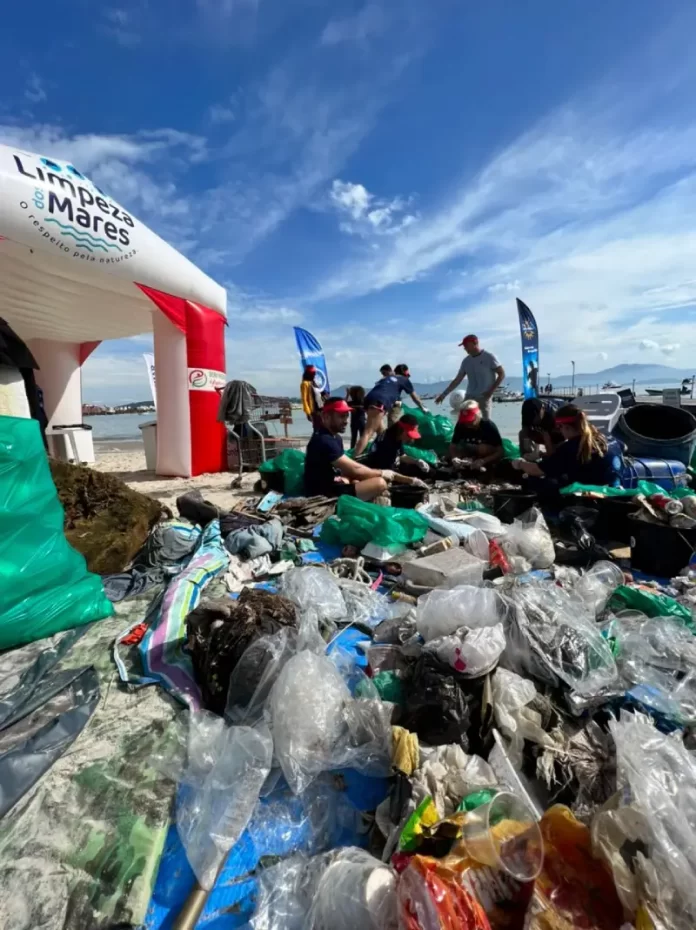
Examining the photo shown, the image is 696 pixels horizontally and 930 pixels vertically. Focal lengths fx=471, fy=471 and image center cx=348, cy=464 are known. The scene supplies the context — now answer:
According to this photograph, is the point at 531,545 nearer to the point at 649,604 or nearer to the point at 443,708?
the point at 649,604

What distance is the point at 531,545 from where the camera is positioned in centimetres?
331

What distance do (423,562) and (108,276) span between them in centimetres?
511

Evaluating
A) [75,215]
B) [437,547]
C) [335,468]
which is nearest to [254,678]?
[437,547]

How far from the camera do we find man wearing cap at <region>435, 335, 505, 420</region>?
6.77 metres

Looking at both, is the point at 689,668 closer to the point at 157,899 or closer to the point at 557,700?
the point at 557,700

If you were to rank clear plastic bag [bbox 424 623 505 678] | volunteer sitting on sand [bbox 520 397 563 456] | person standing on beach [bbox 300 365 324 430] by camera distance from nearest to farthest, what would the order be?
clear plastic bag [bbox 424 623 505 678]
volunteer sitting on sand [bbox 520 397 563 456]
person standing on beach [bbox 300 365 324 430]

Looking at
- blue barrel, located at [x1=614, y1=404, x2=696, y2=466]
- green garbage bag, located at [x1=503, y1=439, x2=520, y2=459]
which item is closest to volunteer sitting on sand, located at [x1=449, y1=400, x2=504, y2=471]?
green garbage bag, located at [x1=503, y1=439, x2=520, y2=459]

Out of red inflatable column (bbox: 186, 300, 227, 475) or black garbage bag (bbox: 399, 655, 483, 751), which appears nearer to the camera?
black garbage bag (bbox: 399, 655, 483, 751)

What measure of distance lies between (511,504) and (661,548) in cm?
124

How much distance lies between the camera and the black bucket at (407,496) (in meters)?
4.33

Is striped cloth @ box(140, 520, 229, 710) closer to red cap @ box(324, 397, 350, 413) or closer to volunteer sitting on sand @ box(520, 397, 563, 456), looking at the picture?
red cap @ box(324, 397, 350, 413)

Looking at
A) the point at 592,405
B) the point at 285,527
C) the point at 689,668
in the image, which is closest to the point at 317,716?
the point at 689,668

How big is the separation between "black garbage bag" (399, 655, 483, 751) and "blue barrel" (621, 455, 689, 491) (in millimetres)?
3492

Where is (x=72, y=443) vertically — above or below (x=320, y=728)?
above
